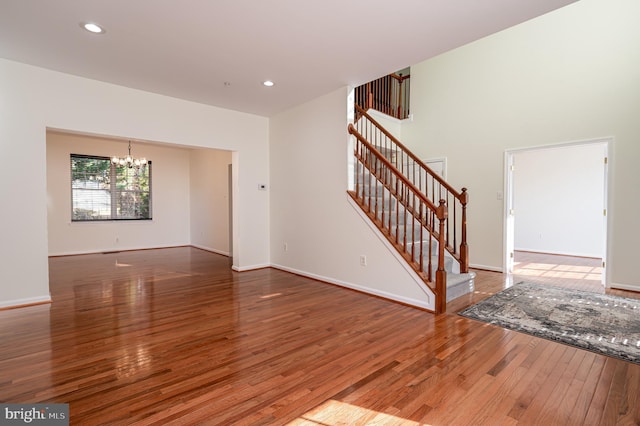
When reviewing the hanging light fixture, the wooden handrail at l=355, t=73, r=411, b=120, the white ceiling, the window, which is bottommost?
the window

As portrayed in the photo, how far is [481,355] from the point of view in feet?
8.08

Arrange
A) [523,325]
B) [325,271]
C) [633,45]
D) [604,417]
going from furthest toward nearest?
[325,271] → [633,45] → [523,325] → [604,417]

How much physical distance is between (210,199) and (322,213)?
427 cm

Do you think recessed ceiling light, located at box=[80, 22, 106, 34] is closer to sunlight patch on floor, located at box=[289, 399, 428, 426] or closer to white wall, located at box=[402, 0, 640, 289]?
sunlight patch on floor, located at box=[289, 399, 428, 426]

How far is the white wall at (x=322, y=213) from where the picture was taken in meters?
4.03

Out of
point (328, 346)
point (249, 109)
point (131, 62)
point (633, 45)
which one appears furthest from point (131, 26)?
point (633, 45)

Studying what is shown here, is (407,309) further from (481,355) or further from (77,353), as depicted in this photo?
(77,353)

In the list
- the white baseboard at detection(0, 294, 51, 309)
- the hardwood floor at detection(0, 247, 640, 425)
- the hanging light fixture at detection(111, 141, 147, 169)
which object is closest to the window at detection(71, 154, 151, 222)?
the hanging light fixture at detection(111, 141, 147, 169)

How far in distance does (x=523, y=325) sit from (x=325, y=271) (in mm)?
2617

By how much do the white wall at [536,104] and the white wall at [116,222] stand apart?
6.34 metres

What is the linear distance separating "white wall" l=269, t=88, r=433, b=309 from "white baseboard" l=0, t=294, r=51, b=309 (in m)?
3.28

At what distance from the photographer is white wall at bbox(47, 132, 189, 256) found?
23.1ft

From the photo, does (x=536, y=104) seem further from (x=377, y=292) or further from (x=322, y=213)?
(x=377, y=292)

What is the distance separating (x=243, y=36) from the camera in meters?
2.99
